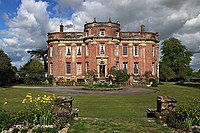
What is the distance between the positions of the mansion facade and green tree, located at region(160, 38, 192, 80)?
1689 cm

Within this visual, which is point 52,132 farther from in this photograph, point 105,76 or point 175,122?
point 105,76

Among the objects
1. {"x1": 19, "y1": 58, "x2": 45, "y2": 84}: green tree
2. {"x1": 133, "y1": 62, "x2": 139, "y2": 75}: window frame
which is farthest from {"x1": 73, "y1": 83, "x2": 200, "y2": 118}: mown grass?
{"x1": 19, "y1": 58, "x2": 45, "y2": 84}: green tree

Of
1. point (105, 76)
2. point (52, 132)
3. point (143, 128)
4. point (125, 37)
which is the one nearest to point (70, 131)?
point (52, 132)

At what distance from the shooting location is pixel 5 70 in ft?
117

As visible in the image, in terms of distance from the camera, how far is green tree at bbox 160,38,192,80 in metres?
56.4

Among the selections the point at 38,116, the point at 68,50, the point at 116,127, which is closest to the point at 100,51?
the point at 68,50

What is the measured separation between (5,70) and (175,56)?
141 feet

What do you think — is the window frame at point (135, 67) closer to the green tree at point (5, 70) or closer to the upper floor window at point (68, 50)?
the upper floor window at point (68, 50)

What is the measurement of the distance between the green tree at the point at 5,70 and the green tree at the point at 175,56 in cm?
3879

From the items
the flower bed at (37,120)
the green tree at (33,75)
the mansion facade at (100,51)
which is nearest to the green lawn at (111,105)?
the flower bed at (37,120)

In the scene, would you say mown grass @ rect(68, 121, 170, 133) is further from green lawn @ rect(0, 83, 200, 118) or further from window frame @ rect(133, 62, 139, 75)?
window frame @ rect(133, 62, 139, 75)

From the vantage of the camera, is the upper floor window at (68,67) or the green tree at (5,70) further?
the upper floor window at (68,67)

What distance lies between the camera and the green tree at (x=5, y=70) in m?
34.0

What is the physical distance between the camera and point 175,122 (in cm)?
730
